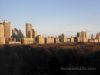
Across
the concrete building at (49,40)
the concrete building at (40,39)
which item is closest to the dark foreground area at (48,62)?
the concrete building at (49,40)

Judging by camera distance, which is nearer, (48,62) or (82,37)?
(48,62)

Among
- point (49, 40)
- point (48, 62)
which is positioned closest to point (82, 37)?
point (49, 40)

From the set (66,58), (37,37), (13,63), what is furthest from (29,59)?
(37,37)

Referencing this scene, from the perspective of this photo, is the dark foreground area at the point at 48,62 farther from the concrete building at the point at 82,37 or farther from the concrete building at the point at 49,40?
the concrete building at the point at 82,37

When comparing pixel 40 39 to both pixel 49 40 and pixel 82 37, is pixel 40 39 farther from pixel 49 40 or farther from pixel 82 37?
pixel 82 37

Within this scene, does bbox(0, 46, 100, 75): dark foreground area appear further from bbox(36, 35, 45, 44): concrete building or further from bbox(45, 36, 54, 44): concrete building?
bbox(36, 35, 45, 44): concrete building

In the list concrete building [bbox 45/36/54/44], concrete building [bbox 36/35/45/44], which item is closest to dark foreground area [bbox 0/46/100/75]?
concrete building [bbox 45/36/54/44]

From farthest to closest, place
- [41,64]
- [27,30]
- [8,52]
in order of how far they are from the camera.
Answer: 1. [27,30]
2. [8,52]
3. [41,64]

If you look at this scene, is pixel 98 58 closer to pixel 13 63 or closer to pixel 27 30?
pixel 13 63

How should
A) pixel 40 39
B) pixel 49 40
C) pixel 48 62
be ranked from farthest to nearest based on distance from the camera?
pixel 40 39
pixel 49 40
pixel 48 62
